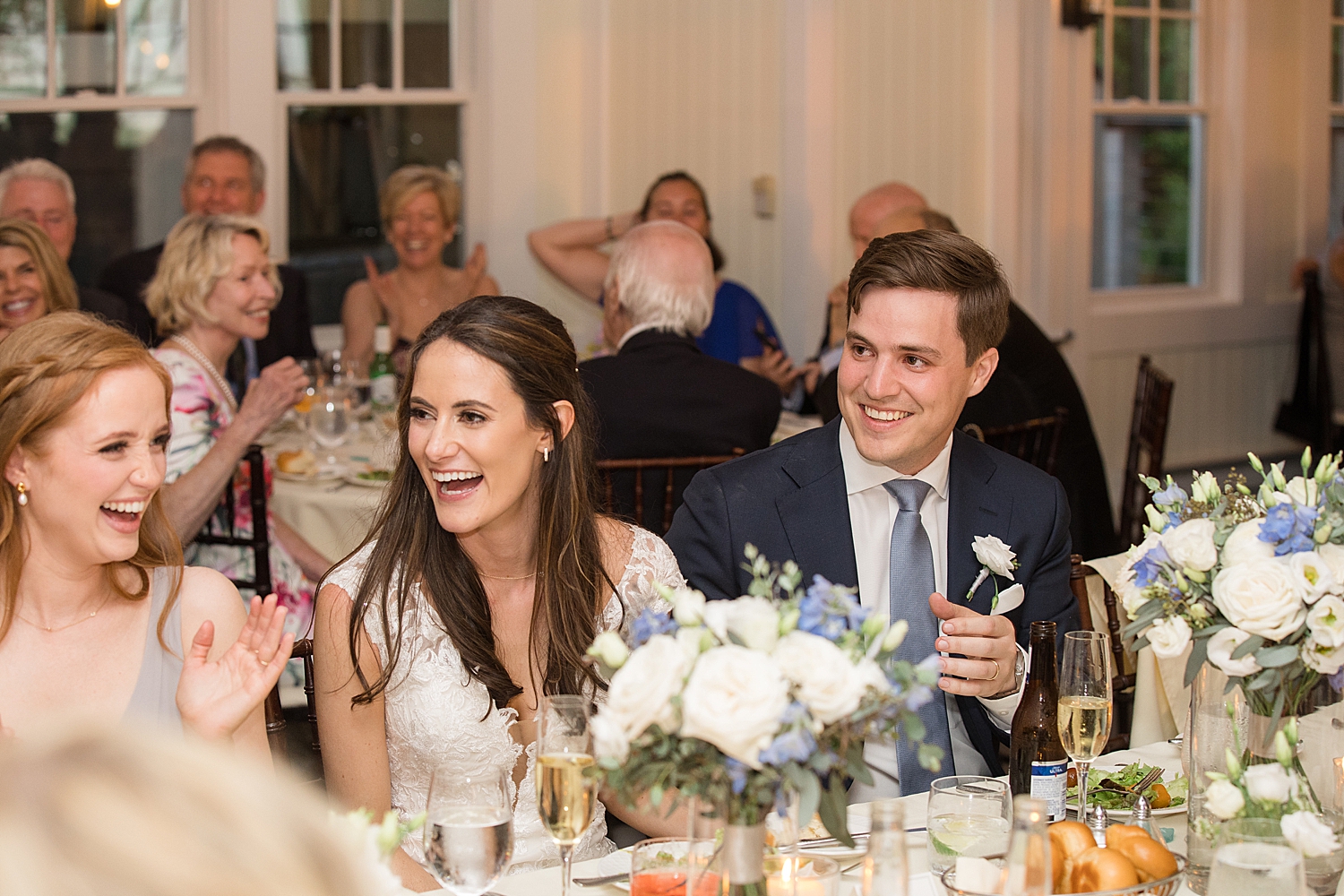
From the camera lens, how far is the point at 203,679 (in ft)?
5.84

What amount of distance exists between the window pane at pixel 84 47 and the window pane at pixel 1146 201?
404 centimetres

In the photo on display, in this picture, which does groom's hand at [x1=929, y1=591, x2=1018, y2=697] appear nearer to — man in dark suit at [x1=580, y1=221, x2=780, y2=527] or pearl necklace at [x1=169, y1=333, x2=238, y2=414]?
man in dark suit at [x1=580, y1=221, x2=780, y2=527]

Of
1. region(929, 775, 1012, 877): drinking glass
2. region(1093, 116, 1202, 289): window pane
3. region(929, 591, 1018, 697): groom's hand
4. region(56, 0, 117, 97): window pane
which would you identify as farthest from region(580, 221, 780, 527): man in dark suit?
region(1093, 116, 1202, 289): window pane

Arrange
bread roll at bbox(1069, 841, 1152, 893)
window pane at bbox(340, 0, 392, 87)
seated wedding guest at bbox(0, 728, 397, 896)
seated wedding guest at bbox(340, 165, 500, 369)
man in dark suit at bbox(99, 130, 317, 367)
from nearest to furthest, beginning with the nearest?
Answer: 1. seated wedding guest at bbox(0, 728, 397, 896)
2. bread roll at bbox(1069, 841, 1152, 893)
3. man in dark suit at bbox(99, 130, 317, 367)
4. seated wedding guest at bbox(340, 165, 500, 369)
5. window pane at bbox(340, 0, 392, 87)

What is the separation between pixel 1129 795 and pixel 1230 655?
32cm

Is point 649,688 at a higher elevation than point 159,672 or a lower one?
higher

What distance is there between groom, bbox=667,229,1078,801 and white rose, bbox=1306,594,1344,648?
699mm

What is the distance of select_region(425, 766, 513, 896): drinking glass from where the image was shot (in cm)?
130

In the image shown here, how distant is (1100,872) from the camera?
1391 mm

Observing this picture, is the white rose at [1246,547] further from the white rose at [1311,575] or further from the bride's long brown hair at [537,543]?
the bride's long brown hair at [537,543]

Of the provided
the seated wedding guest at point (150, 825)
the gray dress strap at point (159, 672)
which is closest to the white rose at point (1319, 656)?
the seated wedding guest at point (150, 825)

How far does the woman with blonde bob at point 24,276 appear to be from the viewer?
11.9 feet

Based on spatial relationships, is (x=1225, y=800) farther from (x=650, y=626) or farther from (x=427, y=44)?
(x=427, y=44)

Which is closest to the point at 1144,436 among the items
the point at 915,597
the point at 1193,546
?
the point at 915,597
